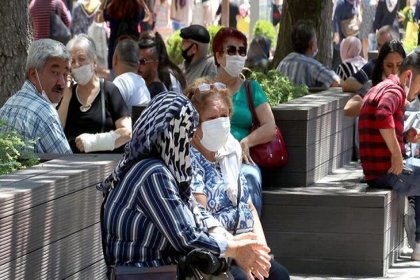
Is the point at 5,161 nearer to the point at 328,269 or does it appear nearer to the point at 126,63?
the point at 328,269

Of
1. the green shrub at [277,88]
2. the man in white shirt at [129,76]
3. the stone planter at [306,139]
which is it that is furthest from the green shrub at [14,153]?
the green shrub at [277,88]

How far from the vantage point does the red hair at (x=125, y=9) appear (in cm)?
1731

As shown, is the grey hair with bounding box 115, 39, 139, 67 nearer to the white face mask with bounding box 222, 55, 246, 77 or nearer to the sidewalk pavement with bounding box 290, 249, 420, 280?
the white face mask with bounding box 222, 55, 246, 77

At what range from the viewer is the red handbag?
9.27 metres

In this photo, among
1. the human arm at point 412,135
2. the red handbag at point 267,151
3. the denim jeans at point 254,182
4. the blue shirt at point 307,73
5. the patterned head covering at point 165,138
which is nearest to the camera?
the patterned head covering at point 165,138

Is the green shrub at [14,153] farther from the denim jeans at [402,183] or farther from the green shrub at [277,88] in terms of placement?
the green shrub at [277,88]

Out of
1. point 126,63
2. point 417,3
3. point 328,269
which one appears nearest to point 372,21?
point 417,3

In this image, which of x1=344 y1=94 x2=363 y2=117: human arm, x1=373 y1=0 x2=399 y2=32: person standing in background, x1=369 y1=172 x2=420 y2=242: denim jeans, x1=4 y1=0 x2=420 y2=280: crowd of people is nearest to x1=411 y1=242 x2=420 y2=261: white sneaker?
x1=4 y1=0 x2=420 y2=280: crowd of people

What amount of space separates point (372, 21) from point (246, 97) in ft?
59.7

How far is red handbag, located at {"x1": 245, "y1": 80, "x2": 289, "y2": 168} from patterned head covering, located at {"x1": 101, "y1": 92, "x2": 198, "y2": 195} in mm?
3745

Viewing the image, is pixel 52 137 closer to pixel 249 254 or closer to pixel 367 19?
pixel 249 254

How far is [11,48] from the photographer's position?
9680 mm

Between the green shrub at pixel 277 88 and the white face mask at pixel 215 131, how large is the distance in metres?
3.83

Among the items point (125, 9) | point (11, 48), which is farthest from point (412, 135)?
point (125, 9)
